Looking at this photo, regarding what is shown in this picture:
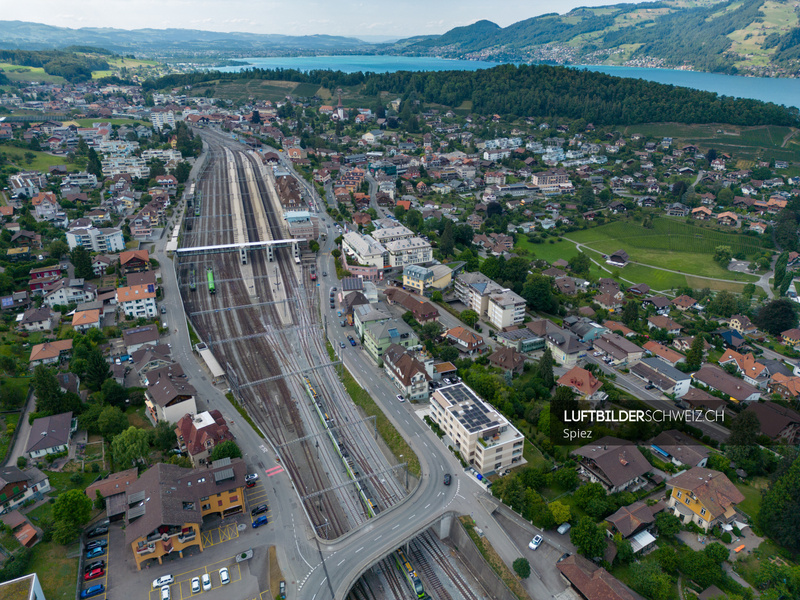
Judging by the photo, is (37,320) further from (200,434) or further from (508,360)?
(508,360)

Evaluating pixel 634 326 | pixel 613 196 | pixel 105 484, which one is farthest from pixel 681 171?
pixel 105 484

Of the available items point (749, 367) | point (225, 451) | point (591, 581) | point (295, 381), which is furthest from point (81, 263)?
point (749, 367)

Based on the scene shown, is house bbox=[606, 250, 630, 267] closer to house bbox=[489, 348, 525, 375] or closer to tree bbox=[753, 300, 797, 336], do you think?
tree bbox=[753, 300, 797, 336]

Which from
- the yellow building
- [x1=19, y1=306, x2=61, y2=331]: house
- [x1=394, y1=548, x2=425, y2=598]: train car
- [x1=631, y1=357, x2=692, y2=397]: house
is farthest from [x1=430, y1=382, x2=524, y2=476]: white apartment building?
[x1=19, y1=306, x2=61, y2=331]: house

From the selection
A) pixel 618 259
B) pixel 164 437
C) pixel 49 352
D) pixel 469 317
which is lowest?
pixel 618 259

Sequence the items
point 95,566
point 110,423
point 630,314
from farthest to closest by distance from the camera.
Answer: point 630,314 < point 110,423 < point 95,566

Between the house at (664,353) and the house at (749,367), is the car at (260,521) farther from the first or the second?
the house at (749,367)

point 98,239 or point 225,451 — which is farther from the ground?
point 98,239
